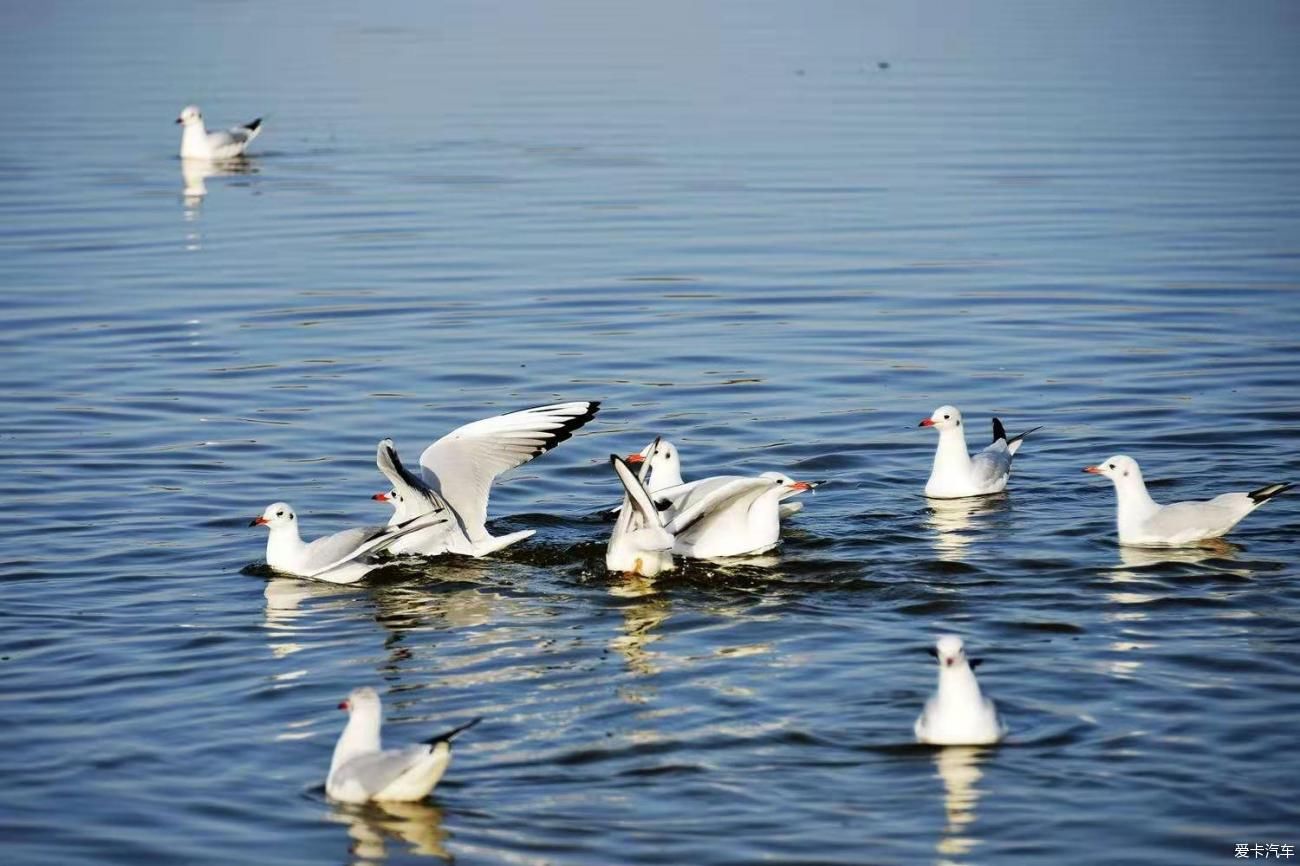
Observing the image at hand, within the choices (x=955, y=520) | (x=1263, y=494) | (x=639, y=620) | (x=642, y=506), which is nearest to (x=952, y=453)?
(x=955, y=520)

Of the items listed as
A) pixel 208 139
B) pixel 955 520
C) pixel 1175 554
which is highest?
pixel 208 139

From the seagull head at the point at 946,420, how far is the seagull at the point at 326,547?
3858mm

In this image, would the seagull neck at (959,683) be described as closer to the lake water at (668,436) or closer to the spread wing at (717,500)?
the lake water at (668,436)

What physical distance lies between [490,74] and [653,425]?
84.1ft

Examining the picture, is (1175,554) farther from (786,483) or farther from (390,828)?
(390,828)

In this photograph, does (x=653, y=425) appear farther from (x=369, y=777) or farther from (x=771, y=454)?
(x=369, y=777)

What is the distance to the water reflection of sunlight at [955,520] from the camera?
13438 mm

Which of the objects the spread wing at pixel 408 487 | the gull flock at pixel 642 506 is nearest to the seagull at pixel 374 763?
the gull flock at pixel 642 506

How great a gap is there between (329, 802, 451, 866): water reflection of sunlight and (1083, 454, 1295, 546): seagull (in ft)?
19.2

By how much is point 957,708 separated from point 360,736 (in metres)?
2.85

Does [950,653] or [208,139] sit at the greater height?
[208,139]

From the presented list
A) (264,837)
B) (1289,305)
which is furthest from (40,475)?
(1289,305)

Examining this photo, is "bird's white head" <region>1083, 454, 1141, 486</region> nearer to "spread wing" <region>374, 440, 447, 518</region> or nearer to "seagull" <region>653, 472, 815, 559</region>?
"seagull" <region>653, 472, 815, 559</region>

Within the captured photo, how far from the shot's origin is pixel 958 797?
924 centimetres
